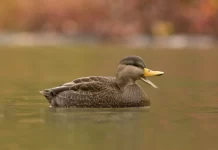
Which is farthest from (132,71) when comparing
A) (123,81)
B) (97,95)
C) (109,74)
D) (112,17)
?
(112,17)

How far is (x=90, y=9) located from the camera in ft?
160

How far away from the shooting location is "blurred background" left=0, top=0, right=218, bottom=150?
9.77 m

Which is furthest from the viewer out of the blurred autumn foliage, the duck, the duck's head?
the blurred autumn foliage

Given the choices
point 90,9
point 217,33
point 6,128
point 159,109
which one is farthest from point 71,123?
point 90,9

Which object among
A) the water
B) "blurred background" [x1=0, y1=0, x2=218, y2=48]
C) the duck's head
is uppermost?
"blurred background" [x1=0, y1=0, x2=218, y2=48]

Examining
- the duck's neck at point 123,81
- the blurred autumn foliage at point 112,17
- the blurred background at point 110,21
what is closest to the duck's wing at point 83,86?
the duck's neck at point 123,81

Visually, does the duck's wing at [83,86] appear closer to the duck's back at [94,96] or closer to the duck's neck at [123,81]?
the duck's back at [94,96]

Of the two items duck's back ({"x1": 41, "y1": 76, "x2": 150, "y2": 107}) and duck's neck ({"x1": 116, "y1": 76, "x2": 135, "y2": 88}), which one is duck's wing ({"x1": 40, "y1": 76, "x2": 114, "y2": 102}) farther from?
duck's neck ({"x1": 116, "y1": 76, "x2": 135, "y2": 88})

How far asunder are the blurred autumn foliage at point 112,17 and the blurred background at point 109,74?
5 cm

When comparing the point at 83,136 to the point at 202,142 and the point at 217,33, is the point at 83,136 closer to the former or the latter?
the point at 202,142

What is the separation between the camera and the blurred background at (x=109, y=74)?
32.1ft

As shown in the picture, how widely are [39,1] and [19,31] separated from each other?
6.57 feet

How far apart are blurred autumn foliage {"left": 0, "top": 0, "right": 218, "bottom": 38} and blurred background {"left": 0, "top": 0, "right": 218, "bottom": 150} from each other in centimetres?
5

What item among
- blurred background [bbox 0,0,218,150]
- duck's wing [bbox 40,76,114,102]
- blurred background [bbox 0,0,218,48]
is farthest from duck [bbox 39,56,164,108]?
blurred background [bbox 0,0,218,48]
